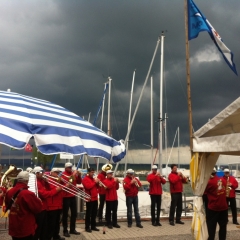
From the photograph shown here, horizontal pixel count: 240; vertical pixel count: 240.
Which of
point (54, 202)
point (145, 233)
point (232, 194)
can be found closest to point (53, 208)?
point (54, 202)

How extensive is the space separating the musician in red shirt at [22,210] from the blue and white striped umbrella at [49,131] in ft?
2.49

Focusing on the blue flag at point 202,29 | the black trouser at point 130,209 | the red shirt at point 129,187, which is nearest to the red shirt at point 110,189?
the red shirt at point 129,187

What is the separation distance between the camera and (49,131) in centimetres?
490

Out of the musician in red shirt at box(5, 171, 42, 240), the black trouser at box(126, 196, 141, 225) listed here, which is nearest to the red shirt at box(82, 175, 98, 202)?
the black trouser at box(126, 196, 141, 225)

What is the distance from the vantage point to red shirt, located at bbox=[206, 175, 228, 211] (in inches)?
284

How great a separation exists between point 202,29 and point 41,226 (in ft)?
22.0

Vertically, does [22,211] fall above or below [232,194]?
above

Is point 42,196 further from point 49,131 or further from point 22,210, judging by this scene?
point 49,131

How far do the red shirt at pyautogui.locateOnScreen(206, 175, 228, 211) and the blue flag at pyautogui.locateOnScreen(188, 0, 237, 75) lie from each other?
11.2 ft

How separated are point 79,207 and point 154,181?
293 cm

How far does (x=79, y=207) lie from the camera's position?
1142cm

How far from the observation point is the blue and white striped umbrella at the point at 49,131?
180 inches

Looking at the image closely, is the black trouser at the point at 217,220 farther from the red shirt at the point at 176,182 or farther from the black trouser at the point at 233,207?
the black trouser at the point at 233,207

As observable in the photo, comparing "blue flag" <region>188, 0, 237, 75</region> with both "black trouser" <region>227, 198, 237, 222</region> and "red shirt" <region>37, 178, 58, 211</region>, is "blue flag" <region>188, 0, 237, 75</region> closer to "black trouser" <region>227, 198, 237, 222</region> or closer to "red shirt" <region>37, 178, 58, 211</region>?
"black trouser" <region>227, 198, 237, 222</region>
